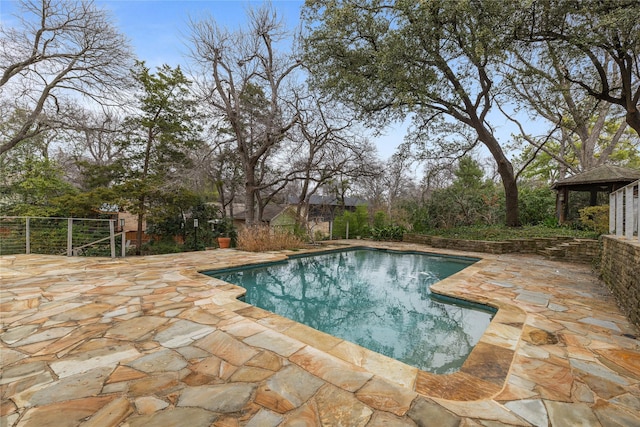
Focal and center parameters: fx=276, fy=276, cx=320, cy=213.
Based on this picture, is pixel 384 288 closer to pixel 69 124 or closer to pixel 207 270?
pixel 207 270

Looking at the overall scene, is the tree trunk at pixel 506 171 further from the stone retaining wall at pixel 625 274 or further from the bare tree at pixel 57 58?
the bare tree at pixel 57 58

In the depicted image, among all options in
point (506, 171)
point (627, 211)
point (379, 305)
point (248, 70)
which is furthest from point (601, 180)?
point (248, 70)

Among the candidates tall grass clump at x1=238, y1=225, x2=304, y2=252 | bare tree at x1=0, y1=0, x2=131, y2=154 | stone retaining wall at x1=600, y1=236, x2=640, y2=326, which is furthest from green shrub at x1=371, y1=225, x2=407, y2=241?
bare tree at x1=0, y1=0, x2=131, y2=154

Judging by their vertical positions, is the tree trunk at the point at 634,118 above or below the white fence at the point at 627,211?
above

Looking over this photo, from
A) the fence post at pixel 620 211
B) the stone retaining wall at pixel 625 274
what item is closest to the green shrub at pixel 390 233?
the stone retaining wall at pixel 625 274

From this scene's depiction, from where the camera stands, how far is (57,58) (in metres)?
9.09

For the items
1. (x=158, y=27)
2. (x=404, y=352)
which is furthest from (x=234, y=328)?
(x=158, y=27)

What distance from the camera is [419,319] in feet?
13.0

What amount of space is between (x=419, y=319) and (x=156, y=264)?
19.2 ft

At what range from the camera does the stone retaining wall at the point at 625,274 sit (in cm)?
306

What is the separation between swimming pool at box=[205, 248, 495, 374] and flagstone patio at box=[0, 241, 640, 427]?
0.47m

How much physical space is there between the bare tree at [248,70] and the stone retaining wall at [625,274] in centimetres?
954

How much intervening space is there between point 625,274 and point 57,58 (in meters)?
15.0

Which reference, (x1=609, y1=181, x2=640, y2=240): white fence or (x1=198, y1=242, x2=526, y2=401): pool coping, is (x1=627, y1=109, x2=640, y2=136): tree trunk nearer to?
(x1=609, y1=181, x2=640, y2=240): white fence
